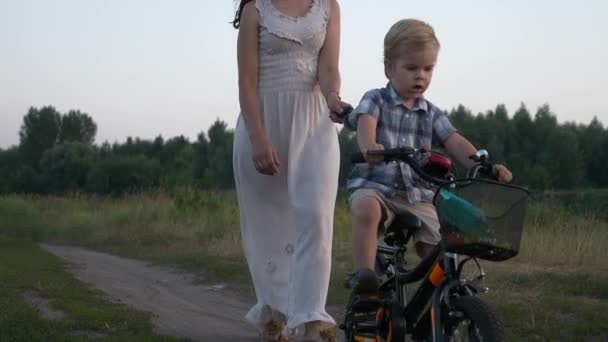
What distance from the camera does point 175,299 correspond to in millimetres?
8094

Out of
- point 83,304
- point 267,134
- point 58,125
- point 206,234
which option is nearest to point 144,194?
point 206,234

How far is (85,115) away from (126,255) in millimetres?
90231

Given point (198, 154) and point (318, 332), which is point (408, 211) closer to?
point (318, 332)

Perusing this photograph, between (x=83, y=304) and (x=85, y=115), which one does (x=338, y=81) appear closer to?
(x=83, y=304)

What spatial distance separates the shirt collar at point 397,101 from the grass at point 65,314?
6.99ft

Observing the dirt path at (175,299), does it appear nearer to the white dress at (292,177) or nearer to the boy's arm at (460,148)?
the white dress at (292,177)

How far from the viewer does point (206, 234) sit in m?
16.6

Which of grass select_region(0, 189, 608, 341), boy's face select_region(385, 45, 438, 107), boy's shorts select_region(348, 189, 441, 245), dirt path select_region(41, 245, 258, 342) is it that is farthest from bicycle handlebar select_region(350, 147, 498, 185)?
dirt path select_region(41, 245, 258, 342)

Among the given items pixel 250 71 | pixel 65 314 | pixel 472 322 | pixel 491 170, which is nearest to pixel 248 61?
pixel 250 71

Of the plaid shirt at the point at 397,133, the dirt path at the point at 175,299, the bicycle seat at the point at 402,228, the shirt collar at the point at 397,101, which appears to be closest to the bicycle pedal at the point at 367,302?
the bicycle seat at the point at 402,228

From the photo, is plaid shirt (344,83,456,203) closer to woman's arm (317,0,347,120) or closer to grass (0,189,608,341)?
woman's arm (317,0,347,120)

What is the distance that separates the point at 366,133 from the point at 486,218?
3.20 feet

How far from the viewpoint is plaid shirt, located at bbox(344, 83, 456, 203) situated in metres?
4.07

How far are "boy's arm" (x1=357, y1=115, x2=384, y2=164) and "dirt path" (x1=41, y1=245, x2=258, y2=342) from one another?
6.75 feet
